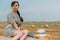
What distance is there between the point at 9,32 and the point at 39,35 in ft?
2.84

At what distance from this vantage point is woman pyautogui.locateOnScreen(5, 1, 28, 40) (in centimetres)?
580

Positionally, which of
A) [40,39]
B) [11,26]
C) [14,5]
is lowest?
[40,39]

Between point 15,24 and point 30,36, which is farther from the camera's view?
point 30,36

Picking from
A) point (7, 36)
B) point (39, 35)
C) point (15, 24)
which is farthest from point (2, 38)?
point (39, 35)

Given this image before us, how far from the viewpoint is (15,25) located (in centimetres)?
583

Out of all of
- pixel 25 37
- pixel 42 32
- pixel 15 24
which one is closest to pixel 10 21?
pixel 15 24

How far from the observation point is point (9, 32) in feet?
19.5

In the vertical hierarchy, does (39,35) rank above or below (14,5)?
below

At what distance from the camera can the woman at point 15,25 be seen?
580 cm

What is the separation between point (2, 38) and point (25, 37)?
589 millimetres

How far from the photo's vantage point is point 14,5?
232 inches

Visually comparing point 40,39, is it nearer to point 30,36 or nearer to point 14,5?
point 30,36

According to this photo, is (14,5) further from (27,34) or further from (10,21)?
(27,34)

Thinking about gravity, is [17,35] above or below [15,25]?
below
